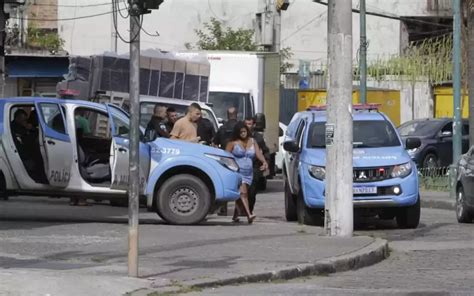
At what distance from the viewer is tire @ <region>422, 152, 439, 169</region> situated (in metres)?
29.1

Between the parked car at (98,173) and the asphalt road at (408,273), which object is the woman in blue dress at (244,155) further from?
the asphalt road at (408,273)

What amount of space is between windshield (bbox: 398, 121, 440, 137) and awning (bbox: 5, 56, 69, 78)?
500 inches

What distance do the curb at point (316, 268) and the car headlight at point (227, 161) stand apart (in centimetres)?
286

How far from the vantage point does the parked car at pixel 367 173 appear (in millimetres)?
15648

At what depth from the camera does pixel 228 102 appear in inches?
959

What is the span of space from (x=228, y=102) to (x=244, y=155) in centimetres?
848

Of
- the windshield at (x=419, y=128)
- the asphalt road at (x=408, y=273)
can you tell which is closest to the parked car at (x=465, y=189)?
the asphalt road at (x=408, y=273)

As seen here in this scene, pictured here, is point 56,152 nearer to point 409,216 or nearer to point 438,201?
point 409,216

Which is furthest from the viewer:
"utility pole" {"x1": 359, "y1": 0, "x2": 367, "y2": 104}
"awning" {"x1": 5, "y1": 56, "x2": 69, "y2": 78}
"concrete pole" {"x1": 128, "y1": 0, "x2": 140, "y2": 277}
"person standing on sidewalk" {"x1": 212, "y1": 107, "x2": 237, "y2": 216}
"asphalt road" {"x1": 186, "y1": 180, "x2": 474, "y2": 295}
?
"awning" {"x1": 5, "y1": 56, "x2": 69, "y2": 78}

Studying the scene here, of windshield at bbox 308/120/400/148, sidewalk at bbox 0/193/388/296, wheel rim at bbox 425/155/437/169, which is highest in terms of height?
windshield at bbox 308/120/400/148

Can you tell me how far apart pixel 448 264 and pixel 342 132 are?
2.55 metres

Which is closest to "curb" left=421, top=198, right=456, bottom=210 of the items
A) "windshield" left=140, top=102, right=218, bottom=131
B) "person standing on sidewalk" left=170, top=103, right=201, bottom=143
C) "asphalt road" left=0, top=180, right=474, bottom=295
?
"asphalt road" left=0, top=180, right=474, bottom=295

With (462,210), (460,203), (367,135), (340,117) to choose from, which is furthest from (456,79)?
(340,117)

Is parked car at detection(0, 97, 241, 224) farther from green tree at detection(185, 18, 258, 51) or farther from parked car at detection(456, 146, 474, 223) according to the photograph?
green tree at detection(185, 18, 258, 51)
